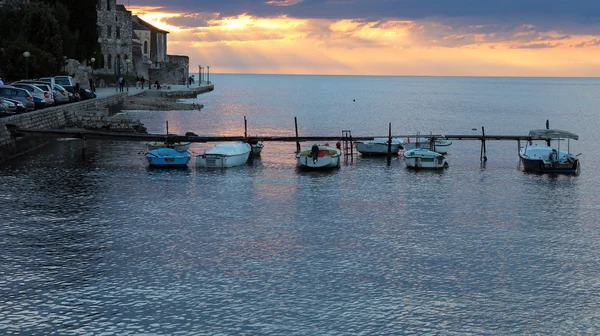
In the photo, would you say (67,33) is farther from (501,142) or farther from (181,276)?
(181,276)

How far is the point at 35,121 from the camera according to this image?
5569cm

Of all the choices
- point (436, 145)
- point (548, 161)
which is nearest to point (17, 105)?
point (436, 145)

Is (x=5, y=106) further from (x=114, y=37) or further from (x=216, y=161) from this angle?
(x=114, y=37)

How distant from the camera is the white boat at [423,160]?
51.4m

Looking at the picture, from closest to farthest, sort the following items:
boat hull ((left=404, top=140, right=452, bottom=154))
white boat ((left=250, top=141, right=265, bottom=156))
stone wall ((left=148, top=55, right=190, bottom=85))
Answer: white boat ((left=250, top=141, right=265, bottom=156)), boat hull ((left=404, top=140, right=452, bottom=154)), stone wall ((left=148, top=55, right=190, bottom=85))

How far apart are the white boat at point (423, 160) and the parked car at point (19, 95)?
28.5 m

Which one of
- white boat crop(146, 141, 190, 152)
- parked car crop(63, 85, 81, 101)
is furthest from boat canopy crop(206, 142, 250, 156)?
parked car crop(63, 85, 81, 101)

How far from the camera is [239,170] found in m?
49.3

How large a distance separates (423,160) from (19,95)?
100 ft

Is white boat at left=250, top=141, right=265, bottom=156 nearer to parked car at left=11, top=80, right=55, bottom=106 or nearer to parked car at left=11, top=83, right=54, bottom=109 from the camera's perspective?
parked car at left=11, top=83, right=54, bottom=109

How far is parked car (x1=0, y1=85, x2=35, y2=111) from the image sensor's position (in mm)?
56688

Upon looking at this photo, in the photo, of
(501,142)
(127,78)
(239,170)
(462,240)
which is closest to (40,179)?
(239,170)

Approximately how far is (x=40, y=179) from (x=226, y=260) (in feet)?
65.3

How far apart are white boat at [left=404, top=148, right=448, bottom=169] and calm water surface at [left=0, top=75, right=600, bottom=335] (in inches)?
42.5
